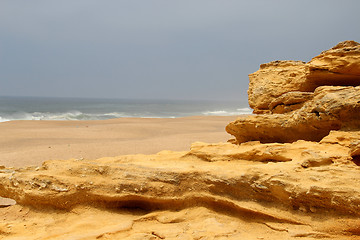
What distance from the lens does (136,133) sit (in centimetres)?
1452

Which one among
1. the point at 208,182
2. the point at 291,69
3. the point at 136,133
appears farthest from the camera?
the point at 136,133

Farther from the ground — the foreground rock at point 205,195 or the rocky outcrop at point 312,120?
the rocky outcrop at point 312,120

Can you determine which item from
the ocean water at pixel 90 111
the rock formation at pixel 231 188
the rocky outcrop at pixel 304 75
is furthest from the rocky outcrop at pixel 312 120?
the ocean water at pixel 90 111

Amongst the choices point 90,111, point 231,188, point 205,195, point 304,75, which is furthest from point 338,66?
point 90,111

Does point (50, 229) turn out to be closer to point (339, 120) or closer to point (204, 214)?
point (204, 214)

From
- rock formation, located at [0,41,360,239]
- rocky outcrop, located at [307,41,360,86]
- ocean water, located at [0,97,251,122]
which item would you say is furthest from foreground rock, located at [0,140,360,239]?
ocean water, located at [0,97,251,122]

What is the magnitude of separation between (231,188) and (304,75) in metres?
3.22

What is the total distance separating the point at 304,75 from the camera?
5.33 meters

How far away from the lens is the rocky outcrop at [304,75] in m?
4.56

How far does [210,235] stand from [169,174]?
3.50 ft

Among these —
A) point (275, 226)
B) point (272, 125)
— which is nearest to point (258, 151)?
point (272, 125)

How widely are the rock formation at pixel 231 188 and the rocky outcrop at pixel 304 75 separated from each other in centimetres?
3

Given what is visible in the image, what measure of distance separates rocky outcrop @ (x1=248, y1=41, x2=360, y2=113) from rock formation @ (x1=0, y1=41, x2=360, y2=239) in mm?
31

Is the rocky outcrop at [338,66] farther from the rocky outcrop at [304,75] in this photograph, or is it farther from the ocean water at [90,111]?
the ocean water at [90,111]
